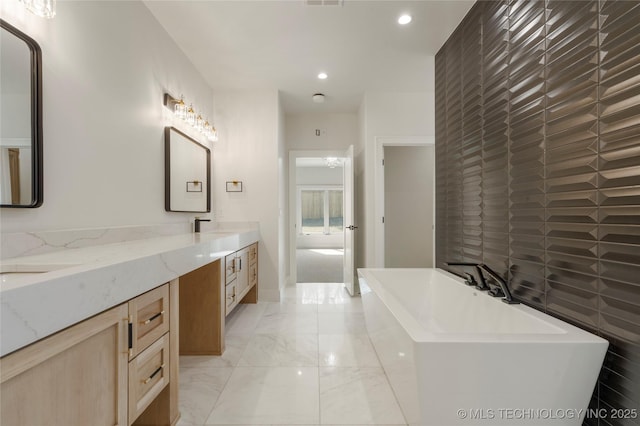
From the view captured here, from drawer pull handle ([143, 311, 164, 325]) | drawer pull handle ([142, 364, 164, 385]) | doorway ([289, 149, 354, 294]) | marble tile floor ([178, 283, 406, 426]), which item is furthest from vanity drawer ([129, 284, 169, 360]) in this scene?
doorway ([289, 149, 354, 294])

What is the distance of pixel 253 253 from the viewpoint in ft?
11.0

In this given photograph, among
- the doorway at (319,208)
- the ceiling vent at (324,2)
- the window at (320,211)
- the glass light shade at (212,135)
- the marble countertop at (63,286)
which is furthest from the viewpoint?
the window at (320,211)

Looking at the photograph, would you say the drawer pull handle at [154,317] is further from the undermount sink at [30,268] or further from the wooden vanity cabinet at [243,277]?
the wooden vanity cabinet at [243,277]

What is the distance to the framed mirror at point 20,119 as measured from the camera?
1147 millimetres

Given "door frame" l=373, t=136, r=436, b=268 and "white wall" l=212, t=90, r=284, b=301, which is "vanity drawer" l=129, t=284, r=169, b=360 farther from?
"door frame" l=373, t=136, r=436, b=268

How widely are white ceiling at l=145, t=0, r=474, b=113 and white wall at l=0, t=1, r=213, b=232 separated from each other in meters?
0.40

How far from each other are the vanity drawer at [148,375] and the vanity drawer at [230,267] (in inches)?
41.2

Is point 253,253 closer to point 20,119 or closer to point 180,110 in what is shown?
point 180,110

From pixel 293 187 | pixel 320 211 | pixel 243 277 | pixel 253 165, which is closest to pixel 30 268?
pixel 243 277

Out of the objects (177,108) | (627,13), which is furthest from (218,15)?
(627,13)

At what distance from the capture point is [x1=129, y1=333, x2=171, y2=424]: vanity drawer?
110cm

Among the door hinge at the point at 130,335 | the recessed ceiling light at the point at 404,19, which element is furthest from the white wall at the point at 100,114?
the recessed ceiling light at the point at 404,19

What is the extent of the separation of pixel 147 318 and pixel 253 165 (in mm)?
2524

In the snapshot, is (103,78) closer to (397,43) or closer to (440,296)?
(397,43)
